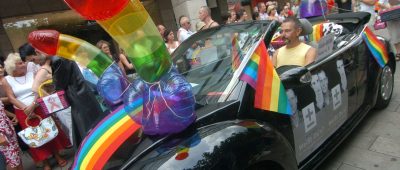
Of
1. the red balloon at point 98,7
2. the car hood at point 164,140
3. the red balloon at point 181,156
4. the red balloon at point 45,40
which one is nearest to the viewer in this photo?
the red balloon at point 98,7

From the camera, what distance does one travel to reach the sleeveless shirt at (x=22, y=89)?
13.0 feet

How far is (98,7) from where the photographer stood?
145cm

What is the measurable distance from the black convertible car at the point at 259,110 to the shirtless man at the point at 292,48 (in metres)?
0.17

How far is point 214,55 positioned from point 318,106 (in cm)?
94

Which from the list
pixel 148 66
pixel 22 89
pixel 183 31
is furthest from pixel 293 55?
pixel 183 31

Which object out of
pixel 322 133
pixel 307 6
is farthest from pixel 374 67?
pixel 307 6

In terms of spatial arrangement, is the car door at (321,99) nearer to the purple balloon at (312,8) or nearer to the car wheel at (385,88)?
the car wheel at (385,88)

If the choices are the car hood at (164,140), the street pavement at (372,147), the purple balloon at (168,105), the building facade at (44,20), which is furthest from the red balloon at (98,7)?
the building facade at (44,20)

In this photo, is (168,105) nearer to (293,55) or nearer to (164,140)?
(164,140)

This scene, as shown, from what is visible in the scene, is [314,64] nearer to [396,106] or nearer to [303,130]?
[303,130]

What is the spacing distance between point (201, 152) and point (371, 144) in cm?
222

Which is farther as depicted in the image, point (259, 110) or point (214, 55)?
point (214, 55)

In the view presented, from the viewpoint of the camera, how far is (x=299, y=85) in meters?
2.42

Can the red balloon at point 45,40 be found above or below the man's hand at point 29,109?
above
